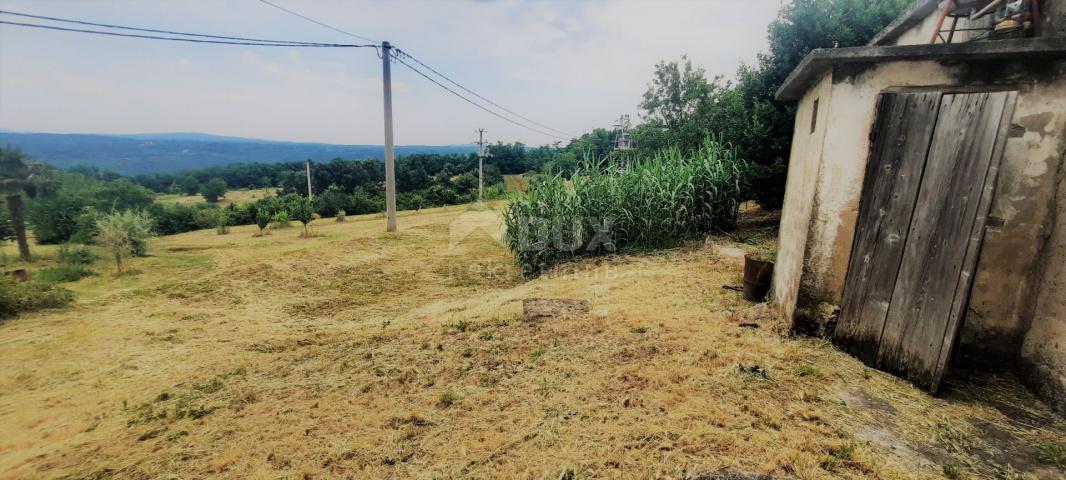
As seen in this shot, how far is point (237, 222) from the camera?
90.8 ft

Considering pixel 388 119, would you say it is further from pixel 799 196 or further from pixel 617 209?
pixel 799 196

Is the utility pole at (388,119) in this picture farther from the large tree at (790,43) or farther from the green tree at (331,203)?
the green tree at (331,203)

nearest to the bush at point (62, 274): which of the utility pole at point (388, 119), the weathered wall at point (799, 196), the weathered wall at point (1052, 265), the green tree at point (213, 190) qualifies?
the utility pole at point (388, 119)

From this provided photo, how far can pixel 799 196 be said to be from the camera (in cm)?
344

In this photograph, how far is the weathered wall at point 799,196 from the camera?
9.96 feet

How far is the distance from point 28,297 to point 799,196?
29.4 feet

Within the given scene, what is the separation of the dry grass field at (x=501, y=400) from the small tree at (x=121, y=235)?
2.58m

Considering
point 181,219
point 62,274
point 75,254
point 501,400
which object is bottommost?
point 181,219

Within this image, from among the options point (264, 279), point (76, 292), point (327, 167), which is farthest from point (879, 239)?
point (327, 167)

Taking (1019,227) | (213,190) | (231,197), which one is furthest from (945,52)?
(231,197)

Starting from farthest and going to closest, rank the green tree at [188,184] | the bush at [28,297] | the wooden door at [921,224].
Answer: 1. the green tree at [188,184]
2. the bush at [28,297]
3. the wooden door at [921,224]

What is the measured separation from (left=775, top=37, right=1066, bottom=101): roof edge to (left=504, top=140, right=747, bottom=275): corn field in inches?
160

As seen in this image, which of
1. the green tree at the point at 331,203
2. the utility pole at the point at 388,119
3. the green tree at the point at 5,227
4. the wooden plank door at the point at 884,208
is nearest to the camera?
the wooden plank door at the point at 884,208

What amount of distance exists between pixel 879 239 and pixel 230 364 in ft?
17.2
